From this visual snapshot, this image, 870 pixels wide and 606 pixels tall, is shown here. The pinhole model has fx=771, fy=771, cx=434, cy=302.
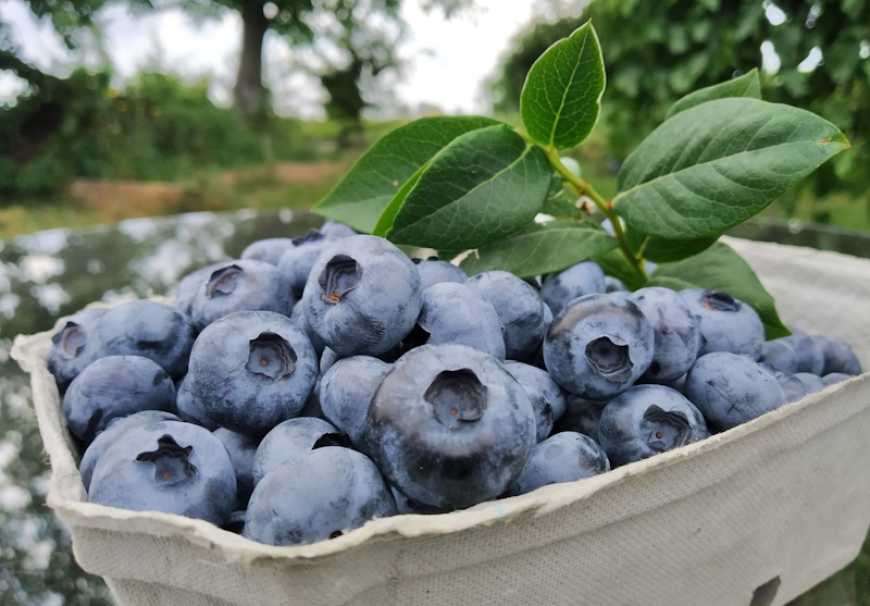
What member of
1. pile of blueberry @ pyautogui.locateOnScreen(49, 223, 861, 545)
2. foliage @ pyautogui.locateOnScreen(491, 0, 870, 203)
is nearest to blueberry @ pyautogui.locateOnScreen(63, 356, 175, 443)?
pile of blueberry @ pyautogui.locateOnScreen(49, 223, 861, 545)

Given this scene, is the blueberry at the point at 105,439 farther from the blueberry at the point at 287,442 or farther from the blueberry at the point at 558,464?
the blueberry at the point at 558,464

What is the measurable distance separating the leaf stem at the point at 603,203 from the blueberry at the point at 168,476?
506mm

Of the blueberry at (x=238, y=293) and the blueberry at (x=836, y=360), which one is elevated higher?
the blueberry at (x=238, y=293)

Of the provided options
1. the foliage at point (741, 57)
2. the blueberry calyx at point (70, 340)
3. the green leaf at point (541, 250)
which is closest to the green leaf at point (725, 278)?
the green leaf at point (541, 250)

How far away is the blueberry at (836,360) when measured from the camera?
2.89 ft

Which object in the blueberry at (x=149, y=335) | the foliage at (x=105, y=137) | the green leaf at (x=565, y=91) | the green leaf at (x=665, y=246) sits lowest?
the foliage at (x=105, y=137)

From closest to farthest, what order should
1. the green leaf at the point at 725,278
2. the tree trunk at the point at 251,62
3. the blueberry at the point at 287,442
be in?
the blueberry at the point at 287,442
the green leaf at the point at 725,278
the tree trunk at the point at 251,62

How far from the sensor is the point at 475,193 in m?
0.79

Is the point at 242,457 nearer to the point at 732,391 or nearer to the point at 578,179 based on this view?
the point at 732,391

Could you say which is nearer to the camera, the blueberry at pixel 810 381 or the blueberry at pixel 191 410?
the blueberry at pixel 191 410

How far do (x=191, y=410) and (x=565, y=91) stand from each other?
48 centimetres

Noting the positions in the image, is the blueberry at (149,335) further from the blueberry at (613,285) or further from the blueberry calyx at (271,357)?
the blueberry at (613,285)

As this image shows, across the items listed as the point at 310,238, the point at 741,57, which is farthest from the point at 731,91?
the point at 741,57

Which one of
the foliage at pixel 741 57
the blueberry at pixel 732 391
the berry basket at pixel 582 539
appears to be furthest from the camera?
the foliage at pixel 741 57
